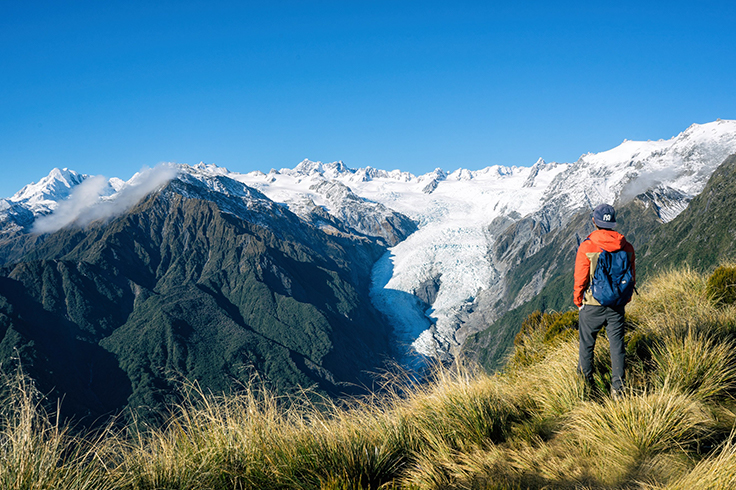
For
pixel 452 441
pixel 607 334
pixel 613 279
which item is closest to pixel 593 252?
pixel 613 279

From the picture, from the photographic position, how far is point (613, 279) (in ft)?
19.3

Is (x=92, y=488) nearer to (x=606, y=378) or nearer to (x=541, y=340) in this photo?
(x=606, y=378)

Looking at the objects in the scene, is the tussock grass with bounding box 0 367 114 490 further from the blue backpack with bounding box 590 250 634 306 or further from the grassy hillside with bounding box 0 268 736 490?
the blue backpack with bounding box 590 250 634 306

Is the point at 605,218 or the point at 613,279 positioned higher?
the point at 605,218

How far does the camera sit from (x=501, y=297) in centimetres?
19300

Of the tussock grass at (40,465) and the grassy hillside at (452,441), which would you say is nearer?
the tussock grass at (40,465)

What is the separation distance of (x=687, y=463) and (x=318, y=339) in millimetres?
165776

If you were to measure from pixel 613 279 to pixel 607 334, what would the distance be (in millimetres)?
847

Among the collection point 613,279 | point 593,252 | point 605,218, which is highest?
point 605,218

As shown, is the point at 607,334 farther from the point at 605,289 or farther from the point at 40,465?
the point at 40,465

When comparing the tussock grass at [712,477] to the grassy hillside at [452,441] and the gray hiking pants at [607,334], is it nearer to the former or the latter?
the grassy hillside at [452,441]

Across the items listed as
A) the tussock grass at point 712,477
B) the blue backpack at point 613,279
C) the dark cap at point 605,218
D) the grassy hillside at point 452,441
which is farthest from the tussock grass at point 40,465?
the dark cap at point 605,218

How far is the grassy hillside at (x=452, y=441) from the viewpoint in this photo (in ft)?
13.1

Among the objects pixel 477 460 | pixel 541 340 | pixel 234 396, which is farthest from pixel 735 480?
pixel 541 340
